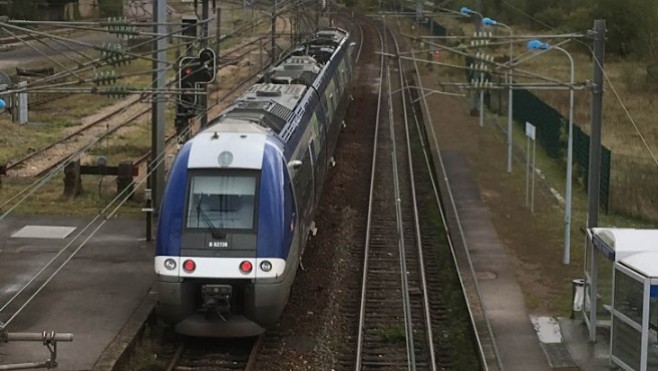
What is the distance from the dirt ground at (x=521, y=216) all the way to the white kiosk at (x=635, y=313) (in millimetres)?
2995

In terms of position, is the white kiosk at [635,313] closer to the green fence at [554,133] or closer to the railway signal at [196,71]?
the railway signal at [196,71]

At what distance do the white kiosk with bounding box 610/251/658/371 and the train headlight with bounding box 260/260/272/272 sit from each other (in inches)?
162

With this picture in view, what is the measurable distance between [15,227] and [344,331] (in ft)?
24.7

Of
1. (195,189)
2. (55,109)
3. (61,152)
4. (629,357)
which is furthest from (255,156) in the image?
(55,109)

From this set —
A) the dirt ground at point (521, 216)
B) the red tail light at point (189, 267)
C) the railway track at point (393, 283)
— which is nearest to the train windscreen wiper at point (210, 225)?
the red tail light at point (189, 267)

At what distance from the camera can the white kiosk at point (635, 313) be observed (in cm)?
1198

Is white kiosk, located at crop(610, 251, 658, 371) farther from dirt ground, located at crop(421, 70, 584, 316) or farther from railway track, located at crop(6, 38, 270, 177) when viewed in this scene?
railway track, located at crop(6, 38, 270, 177)

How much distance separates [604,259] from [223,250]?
5620 mm

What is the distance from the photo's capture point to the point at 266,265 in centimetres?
1317

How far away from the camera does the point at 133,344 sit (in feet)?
43.9

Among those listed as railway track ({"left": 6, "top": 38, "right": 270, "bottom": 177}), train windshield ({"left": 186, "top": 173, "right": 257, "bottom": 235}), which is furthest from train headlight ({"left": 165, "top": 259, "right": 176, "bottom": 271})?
railway track ({"left": 6, "top": 38, "right": 270, "bottom": 177})

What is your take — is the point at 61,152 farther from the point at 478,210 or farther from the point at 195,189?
the point at 195,189

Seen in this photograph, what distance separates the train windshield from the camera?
13414mm

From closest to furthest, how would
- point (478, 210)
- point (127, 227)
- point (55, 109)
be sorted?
point (127, 227) < point (478, 210) < point (55, 109)
